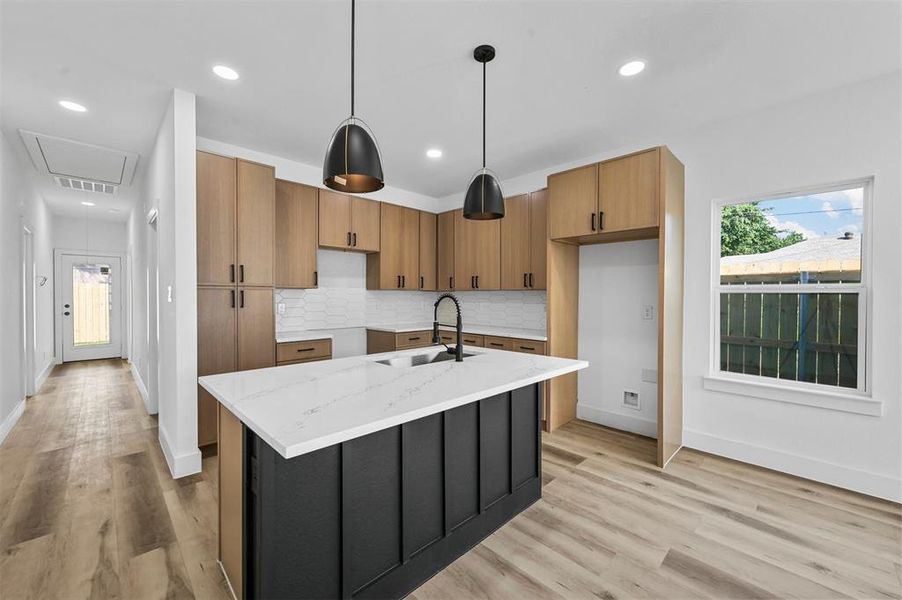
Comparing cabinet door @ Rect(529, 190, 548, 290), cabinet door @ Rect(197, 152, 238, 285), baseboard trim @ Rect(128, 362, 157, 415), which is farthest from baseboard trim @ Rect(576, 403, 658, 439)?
baseboard trim @ Rect(128, 362, 157, 415)

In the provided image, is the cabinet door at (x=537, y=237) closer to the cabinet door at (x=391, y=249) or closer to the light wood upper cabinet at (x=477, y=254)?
the light wood upper cabinet at (x=477, y=254)

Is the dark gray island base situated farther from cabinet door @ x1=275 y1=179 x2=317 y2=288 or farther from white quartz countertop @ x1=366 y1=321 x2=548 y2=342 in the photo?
cabinet door @ x1=275 y1=179 x2=317 y2=288

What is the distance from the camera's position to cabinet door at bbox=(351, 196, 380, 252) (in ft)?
14.8

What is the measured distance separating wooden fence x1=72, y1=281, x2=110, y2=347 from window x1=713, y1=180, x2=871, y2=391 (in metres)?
9.98

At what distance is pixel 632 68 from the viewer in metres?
2.45

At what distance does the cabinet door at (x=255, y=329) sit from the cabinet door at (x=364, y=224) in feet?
4.35

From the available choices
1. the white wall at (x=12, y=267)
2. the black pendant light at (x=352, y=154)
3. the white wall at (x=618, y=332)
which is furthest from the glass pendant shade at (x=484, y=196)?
the white wall at (x=12, y=267)

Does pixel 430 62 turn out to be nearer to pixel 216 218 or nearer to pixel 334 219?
pixel 216 218

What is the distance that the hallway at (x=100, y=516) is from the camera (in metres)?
1.82

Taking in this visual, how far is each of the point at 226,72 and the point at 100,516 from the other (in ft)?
9.09

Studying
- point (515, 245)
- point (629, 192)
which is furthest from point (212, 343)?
point (629, 192)

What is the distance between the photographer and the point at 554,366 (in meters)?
2.32

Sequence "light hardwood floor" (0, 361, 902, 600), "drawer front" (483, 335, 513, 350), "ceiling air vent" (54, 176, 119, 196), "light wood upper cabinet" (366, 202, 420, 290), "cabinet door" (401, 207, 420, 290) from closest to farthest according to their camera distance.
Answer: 1. "light hardwood floor" (0, 361, 902, 600)
2. "drawer front" (483, 335, 513, 350)
3. "ceiling air vent" (54, 176, 119, 196)
4. "light wood upper cabinet" (366, 202, 420, 290)
5. "cabinet door" (401, 207, 420, 290)

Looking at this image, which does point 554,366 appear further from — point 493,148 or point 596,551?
point 493,148
